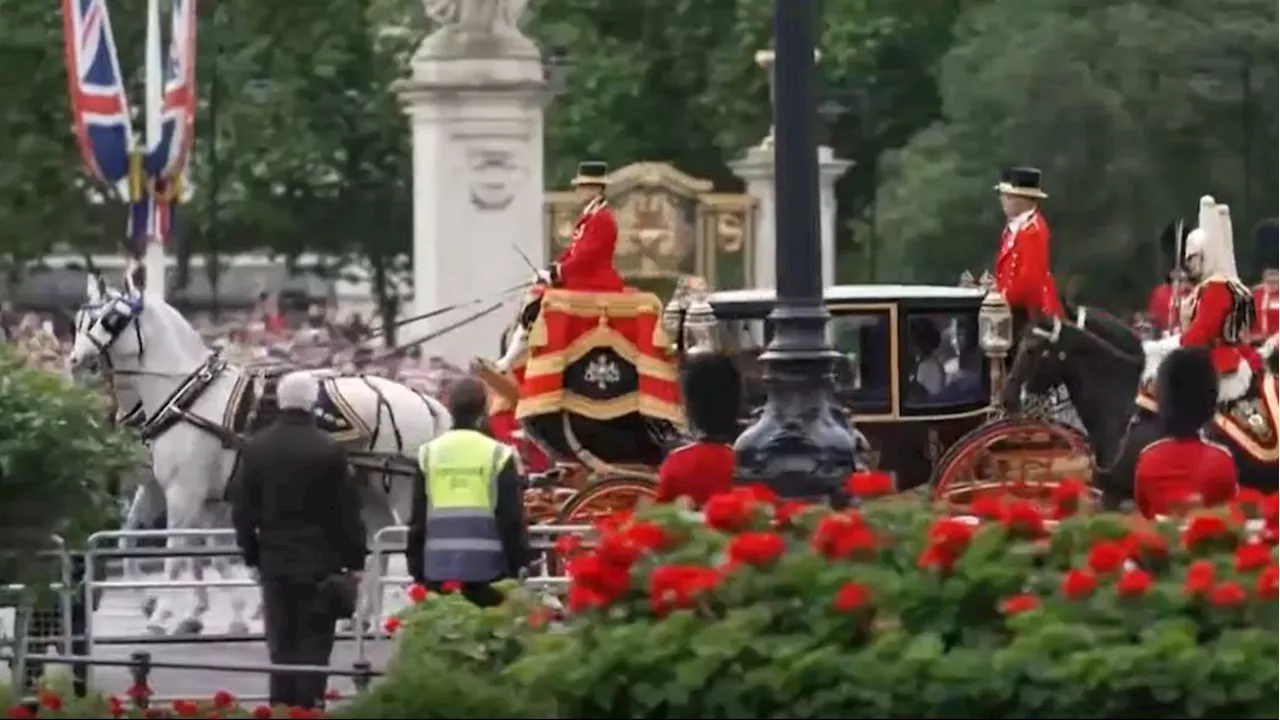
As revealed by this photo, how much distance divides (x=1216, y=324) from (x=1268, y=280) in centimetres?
349

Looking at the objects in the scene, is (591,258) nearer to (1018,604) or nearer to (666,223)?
(1018,604)

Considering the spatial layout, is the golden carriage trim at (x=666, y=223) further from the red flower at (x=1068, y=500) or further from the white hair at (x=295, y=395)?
the red flower at (x=1068, y=500)

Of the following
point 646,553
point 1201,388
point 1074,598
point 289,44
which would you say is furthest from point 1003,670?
point 289,44

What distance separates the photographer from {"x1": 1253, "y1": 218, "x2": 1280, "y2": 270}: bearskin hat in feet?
80.0

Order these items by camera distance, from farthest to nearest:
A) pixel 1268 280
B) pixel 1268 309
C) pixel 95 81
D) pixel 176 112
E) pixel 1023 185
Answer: pixel 176 112
pixel 95 81
pixel 1268 280
pixel 1268 309
pixel 1023 185

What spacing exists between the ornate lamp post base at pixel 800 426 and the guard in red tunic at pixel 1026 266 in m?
6.49

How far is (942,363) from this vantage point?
22016 millimetres

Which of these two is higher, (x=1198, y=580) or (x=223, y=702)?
(x=1198, y=580)

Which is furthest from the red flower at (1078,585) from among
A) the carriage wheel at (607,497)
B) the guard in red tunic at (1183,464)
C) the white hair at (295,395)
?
the carriage wheel at (607,497)

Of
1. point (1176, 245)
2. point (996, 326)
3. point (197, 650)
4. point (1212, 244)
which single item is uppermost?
point (1212, 244)

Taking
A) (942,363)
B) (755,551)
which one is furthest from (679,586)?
(942,363)

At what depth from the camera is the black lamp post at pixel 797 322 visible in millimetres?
14953

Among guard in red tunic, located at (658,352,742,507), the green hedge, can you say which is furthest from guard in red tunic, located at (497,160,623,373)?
the green hedge

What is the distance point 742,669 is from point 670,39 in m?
39.4
